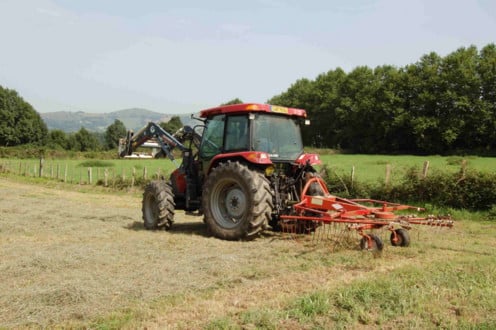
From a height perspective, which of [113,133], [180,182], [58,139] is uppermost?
[113,133]

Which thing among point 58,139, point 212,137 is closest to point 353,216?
point 212,137

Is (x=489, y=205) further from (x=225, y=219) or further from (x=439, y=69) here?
(x=439, y=69)

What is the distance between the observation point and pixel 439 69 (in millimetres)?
54406

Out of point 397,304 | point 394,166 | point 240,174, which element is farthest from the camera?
point 394,166

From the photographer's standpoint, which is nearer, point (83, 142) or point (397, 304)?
point (397, 304)

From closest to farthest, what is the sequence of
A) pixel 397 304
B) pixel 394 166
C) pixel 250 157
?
pixel 397 304 → pixel 250 157 → pixel 394 166

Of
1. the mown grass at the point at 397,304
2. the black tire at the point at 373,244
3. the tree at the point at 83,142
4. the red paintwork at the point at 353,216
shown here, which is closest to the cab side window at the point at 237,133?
the red paintwork at the point at 353,216

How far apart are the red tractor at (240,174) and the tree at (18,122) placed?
251ft

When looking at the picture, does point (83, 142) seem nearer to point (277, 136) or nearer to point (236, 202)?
point (277, 136)

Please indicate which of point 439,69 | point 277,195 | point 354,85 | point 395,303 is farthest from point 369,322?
point 354,85

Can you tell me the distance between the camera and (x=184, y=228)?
10.1m

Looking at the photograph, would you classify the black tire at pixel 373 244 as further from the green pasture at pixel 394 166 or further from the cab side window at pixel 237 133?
the green pasture at pixel 394 166

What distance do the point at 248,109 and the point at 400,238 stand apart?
3.30m

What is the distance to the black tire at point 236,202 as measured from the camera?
787 centimetres
